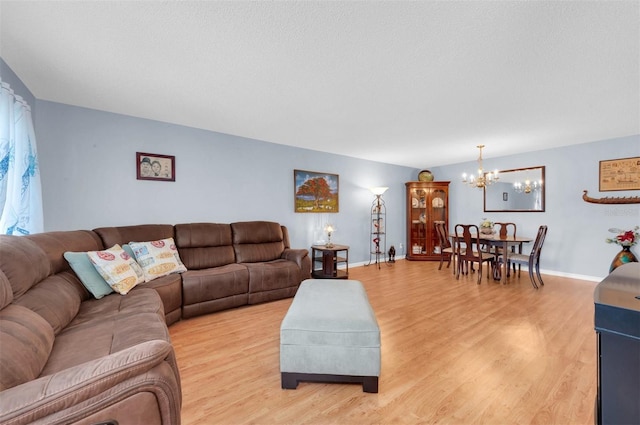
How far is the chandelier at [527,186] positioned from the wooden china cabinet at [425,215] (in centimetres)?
129

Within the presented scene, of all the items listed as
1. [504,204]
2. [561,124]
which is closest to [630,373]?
[561,124]

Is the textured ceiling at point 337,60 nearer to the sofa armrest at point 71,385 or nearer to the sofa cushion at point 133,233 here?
the sofa cushion at point 133,233

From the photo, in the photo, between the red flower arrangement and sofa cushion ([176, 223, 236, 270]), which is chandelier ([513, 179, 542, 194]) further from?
sofa cushion ([176, 223, 236, 270])

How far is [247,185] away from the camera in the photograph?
4105 mm

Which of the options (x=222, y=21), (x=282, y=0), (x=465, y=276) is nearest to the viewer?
(x=282, y=0)

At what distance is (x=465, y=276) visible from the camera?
14.8 feet

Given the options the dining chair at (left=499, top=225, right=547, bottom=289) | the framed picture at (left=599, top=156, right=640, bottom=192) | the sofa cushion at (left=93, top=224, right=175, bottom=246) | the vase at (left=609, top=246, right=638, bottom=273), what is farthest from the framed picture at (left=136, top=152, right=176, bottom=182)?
the framed picture at (left=599, top=156, right=640, bottom=192)

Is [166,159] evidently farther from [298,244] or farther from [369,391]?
[369,391]

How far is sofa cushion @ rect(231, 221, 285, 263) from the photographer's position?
3.65 m

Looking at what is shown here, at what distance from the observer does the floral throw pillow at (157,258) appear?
2.67m

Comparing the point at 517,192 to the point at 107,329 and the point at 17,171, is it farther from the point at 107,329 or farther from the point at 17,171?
the point at 17,171

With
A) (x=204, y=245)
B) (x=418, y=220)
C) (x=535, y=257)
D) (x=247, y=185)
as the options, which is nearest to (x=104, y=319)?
(x=204, y=245)

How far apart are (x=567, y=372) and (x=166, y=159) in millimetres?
4427

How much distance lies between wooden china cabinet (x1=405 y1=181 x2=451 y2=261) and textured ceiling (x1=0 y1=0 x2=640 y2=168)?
2.71 meters
